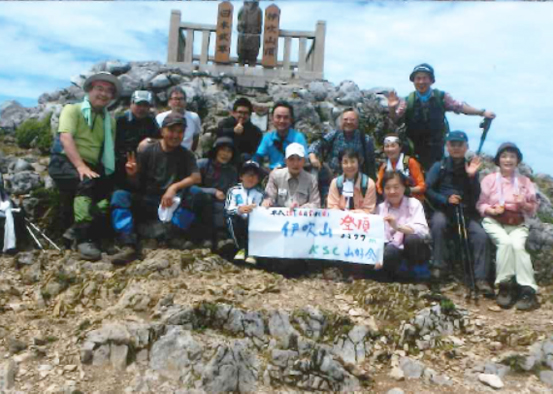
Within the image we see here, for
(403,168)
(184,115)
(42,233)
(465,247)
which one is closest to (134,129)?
(184,115)

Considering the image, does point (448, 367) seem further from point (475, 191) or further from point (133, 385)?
point (133, 385)

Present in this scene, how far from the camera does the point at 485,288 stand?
778cm

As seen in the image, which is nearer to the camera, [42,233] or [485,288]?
[485,288]

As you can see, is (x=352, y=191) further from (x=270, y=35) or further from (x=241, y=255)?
(x=270, y=35)

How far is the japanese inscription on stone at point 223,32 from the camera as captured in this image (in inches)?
762

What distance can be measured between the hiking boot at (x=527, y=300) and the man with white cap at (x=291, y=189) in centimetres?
331

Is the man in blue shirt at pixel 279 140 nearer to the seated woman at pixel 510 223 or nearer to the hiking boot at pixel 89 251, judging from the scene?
the hiking boot at pixel 89 251

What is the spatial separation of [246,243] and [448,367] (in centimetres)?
354

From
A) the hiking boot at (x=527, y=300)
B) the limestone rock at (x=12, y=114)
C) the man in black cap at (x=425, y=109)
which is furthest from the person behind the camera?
the limestone rock at (x=12, y=114)

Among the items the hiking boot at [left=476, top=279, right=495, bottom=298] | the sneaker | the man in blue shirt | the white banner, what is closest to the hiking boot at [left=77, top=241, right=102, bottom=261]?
the sneaker

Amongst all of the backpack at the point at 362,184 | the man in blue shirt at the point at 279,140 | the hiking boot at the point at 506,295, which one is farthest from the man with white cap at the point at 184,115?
the hiking boot at the point at 506,295

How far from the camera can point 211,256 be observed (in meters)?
8.12

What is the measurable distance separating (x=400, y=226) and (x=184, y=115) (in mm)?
4996

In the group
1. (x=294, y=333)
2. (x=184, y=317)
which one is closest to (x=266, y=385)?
(x=294, y=333)
